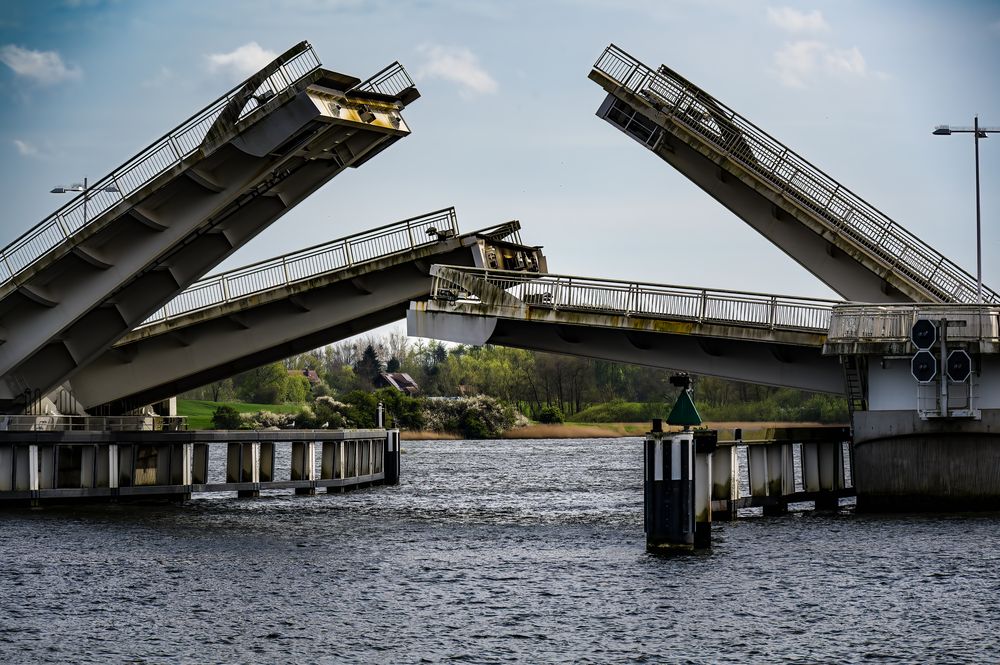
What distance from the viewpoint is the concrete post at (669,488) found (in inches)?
874

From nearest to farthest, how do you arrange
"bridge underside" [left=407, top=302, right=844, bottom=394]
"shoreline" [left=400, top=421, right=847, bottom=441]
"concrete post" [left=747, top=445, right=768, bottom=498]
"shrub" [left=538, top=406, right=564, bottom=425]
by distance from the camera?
1. "concrete post" [left=747, top=445, right=768, bottom=498]
2. "bridge underside" [left=407, top=302, right=844, bottom=394]
3. "shoreline" [left=400, top=421, right=847, bottom=441]
4. "shrub" [left=538, top=406, right=564, bottom=425]

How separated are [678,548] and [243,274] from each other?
1440 centimetres

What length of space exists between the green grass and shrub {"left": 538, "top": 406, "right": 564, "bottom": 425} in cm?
1711

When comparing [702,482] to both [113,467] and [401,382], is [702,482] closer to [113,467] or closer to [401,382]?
[113,467]

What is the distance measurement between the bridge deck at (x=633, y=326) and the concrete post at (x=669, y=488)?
7.07 metres

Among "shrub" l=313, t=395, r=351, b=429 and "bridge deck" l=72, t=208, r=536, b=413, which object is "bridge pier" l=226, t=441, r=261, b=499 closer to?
"bridge deck" l=72, t=208, r=536, b=413

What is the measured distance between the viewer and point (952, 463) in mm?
28562

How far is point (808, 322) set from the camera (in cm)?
2936

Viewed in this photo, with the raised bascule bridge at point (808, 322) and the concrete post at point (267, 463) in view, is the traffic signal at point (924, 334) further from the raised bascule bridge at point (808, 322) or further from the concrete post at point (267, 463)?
the concrete post at point (267, 463)

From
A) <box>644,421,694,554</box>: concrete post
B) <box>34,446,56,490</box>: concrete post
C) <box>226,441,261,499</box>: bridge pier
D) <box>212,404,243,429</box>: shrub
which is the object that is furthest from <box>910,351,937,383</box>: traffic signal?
<box>212,404,243,429</box>: shrub

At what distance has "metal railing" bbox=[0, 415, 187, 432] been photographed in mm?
32384

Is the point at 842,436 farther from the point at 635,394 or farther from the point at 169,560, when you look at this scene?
the point at 635,394

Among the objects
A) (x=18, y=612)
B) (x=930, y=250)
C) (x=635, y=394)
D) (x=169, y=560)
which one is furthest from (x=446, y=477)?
(x=635, y=394)

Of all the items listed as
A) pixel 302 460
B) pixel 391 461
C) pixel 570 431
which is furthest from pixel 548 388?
pixel 302 460
